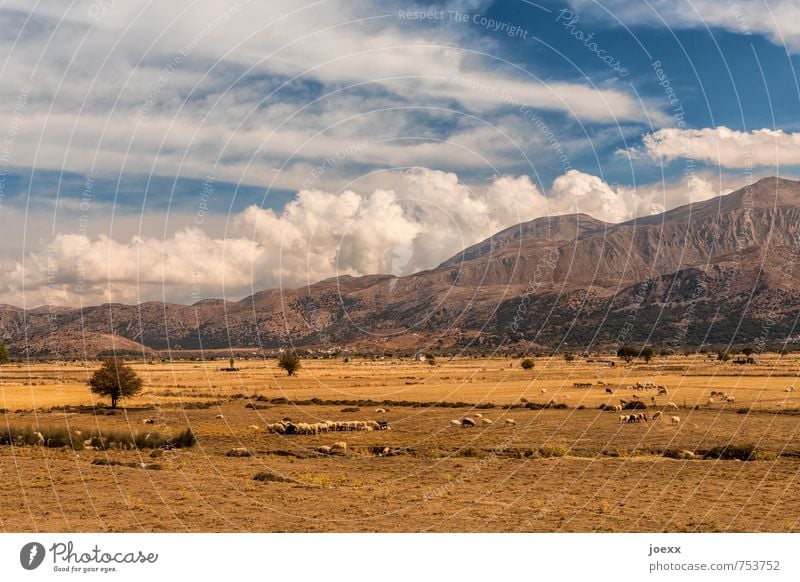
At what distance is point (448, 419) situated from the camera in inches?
2383

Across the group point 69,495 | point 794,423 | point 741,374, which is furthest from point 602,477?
point 741,374

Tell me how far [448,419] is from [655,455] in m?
24.1

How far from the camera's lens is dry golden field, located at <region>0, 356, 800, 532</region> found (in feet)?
78.7

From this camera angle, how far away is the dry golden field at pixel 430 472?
2398 cm
